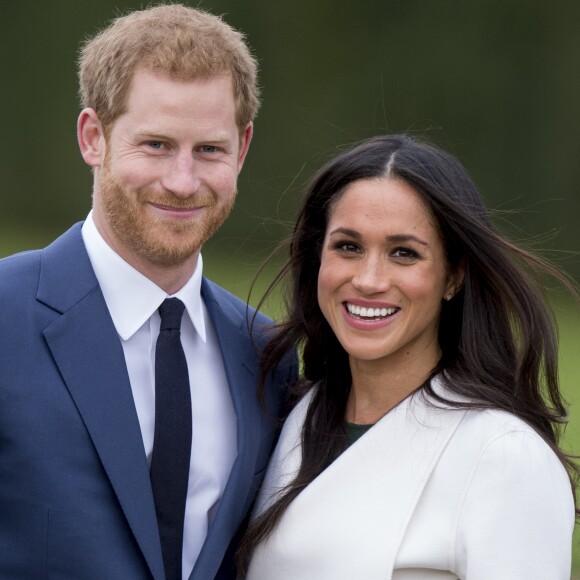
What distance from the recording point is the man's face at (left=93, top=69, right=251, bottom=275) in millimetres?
3035

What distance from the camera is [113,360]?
2.87 metres

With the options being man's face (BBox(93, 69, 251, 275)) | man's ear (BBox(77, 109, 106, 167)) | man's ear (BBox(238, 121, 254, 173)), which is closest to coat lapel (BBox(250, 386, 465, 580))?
man's face (BBox(93, 69, 251, 275))

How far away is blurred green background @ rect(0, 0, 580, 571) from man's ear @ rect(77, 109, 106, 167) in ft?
40.6

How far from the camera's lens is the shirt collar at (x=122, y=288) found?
9.78ft

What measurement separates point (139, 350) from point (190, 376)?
0.19 metres

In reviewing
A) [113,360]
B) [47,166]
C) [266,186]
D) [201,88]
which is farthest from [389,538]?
[47,166]

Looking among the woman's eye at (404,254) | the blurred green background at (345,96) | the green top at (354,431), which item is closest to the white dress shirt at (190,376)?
the green top at (354,431)

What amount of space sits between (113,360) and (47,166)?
14707 millimetres

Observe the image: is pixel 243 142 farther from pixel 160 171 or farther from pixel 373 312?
pixel 373 312

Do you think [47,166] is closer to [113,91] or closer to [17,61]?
[17,61]

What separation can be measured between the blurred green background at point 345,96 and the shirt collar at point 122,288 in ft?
41.1

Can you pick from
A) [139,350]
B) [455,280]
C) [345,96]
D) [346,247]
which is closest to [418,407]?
[455,280]

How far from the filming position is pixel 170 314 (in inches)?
120

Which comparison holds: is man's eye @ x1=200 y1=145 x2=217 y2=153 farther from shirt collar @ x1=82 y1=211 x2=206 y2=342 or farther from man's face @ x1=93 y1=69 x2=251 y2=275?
shirt collar @ x1=82 y1=211 x2=206 y2=342
